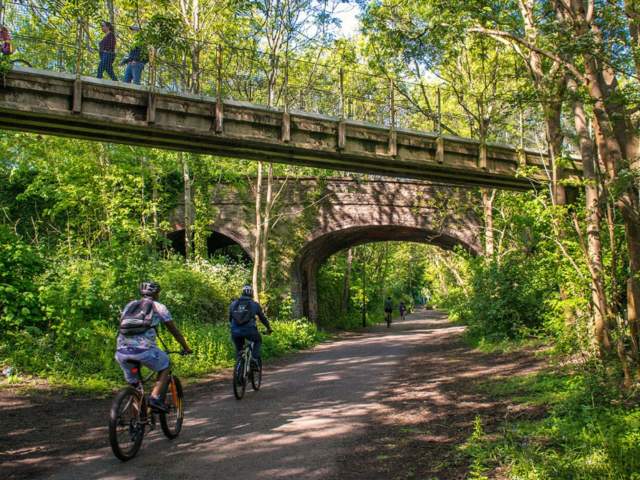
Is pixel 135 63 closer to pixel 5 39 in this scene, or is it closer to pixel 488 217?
pixel 5 39

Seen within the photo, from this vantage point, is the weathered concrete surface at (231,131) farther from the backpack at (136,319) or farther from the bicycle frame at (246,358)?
the backpack at (136,319)

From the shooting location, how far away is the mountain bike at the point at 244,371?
8219mm

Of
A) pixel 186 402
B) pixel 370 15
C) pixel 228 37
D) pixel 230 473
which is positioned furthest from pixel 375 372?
pixel 228 37

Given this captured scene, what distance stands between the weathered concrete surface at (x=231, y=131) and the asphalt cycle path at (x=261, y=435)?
5.34 m

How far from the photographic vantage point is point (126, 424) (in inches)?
200

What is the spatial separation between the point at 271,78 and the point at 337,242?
454 inches

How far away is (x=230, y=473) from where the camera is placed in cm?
472

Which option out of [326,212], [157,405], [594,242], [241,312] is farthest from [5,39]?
[326,212]

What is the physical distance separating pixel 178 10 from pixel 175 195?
8503 mm

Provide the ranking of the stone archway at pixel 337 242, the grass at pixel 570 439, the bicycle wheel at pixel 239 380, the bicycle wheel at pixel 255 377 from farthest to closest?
the stone archway at pixel 337 242 → the bicycle wheel at pixel 255 377 → the bicycle wheel at pixel 239 380 → the grass at pixel 570 439

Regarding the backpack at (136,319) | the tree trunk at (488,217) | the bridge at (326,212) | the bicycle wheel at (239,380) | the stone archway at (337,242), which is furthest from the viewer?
the stone archway at (337,242)

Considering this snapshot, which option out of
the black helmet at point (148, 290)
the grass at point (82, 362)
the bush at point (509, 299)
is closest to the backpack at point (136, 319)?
the black helmet at point (148, 290)

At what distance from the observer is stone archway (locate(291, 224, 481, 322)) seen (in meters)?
23.5

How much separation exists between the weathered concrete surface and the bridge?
6.17m
